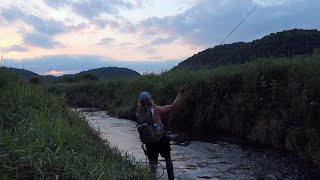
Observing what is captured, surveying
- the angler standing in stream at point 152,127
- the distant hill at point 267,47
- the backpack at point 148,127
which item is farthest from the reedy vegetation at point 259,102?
the backpack at point 148,127

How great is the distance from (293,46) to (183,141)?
1229cm

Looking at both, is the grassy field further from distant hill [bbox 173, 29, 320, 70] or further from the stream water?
distant hill [bbox 173, 29, 320, 70]

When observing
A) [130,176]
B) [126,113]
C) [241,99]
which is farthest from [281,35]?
[130,176]

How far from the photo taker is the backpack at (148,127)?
7.70m

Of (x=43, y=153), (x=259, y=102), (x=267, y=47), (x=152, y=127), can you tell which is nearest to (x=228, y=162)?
(x=259, y=102)

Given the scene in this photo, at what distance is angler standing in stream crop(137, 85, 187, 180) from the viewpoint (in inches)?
305

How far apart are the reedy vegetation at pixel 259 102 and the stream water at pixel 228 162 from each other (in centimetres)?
54

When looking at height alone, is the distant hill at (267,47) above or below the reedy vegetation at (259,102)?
above

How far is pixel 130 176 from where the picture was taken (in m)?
6.21

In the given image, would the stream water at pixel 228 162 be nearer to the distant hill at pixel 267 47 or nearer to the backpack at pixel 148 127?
the backpack at pixel 148 127

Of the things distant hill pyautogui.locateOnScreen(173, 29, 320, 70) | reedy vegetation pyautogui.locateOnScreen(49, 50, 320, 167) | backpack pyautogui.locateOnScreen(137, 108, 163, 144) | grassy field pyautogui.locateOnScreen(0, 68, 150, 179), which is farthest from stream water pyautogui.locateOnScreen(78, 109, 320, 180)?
distant hill pyautogui.locateOnScreen(173, 29, 320, 70)

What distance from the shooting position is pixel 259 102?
43.7 ft

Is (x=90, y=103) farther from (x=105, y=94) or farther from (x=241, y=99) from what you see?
(x=241, y=99)

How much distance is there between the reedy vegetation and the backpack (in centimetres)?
441
